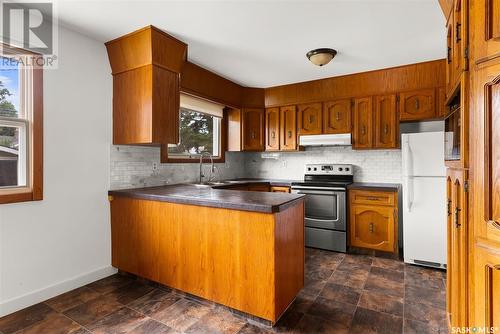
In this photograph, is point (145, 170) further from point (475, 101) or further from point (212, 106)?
point (475, 101)

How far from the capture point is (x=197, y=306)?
2201mm

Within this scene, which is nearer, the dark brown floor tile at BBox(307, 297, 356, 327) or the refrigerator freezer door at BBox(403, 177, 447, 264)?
the dark brown floor tile at BBox(307, 297, 356, 327)

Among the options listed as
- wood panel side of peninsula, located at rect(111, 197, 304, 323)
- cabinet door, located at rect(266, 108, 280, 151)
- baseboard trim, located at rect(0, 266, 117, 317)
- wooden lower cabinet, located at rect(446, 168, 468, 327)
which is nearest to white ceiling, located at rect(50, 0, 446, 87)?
cabinet door, located at rect(266, 108, 280, 151)

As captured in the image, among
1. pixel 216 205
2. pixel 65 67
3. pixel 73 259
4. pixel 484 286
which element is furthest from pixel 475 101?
pixel 73 259

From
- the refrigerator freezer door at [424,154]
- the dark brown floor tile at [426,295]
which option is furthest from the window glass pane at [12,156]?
the refrigerator freezer door at [424,154]

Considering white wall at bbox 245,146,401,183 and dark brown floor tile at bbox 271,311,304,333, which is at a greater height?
white wall at bbox 245,146,401,183

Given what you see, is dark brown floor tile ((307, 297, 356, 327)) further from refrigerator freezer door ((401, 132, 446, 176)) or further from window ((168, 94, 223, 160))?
window ((168, 94, 223, 160))

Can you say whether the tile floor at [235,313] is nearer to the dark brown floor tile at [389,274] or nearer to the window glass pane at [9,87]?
the dark brown floor tile at [389,274]

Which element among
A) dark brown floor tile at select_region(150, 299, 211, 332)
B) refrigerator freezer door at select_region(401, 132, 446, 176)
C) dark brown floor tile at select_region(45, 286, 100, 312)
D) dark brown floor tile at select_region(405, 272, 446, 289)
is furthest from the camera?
refrigerator freezer door at select_region(401, 132, 446, 176)

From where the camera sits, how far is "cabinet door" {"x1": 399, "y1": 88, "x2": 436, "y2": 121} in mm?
3273

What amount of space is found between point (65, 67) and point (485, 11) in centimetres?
302

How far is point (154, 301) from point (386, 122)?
137 inches

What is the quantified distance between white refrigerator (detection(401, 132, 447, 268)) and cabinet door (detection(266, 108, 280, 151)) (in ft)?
6.24

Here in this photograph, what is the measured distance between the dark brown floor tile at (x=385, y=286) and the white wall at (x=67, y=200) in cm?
274
